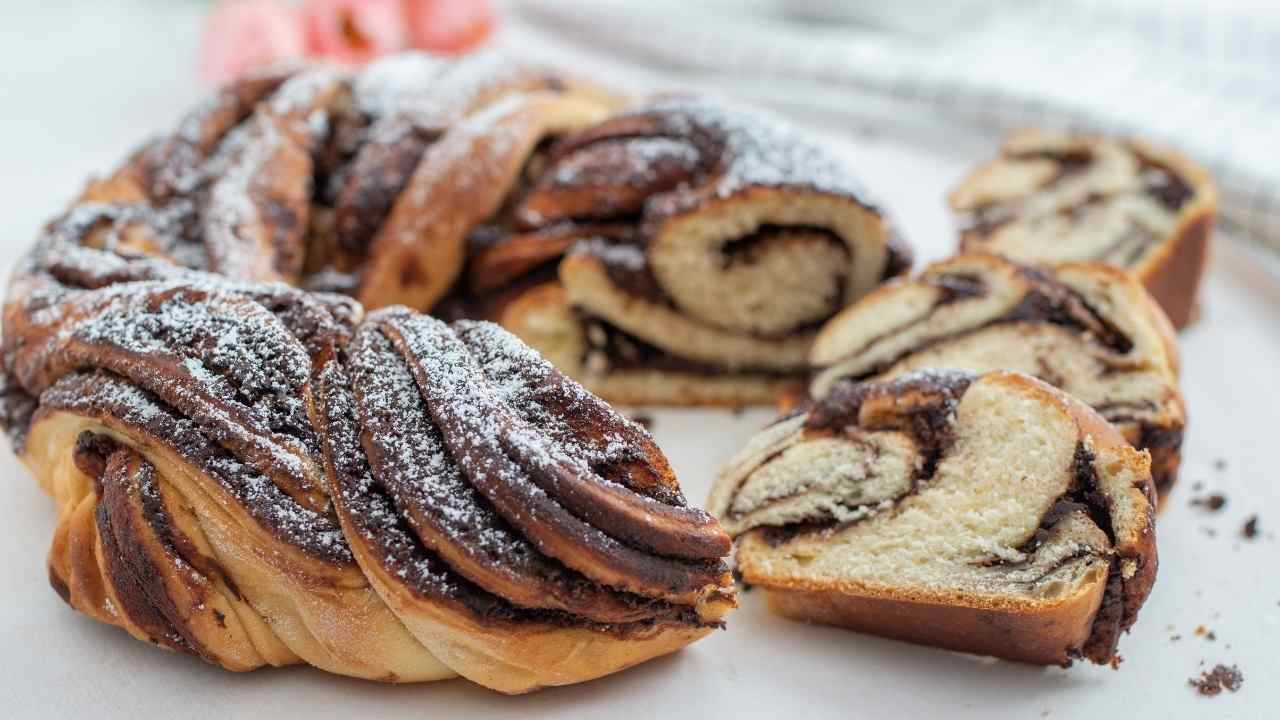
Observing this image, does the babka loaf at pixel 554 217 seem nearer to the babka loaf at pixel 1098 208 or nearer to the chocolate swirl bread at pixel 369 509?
the babka loaf at pixel 1098 208

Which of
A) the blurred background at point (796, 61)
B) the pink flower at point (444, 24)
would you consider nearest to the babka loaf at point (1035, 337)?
the blurred background at point (796, 61)

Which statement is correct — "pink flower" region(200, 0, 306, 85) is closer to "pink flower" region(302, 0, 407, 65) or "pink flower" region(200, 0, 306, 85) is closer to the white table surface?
"pink flower" region(302, 0, 407, 65)

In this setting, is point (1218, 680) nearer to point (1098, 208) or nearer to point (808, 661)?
point (808, 661)

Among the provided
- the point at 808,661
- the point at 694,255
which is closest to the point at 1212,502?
the point at 808,661

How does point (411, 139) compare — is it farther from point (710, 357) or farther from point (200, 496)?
point (200, 496)

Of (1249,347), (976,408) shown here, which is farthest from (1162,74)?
(976,408)

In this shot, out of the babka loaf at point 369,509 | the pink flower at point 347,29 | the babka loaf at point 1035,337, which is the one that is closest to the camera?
the babka loaf at point 369,509

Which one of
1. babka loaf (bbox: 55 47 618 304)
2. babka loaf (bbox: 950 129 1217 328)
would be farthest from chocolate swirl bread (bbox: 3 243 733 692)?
babka loaf (bbox: 950 129 1217 328)

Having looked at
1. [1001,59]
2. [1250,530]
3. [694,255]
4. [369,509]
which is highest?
[369,509]
